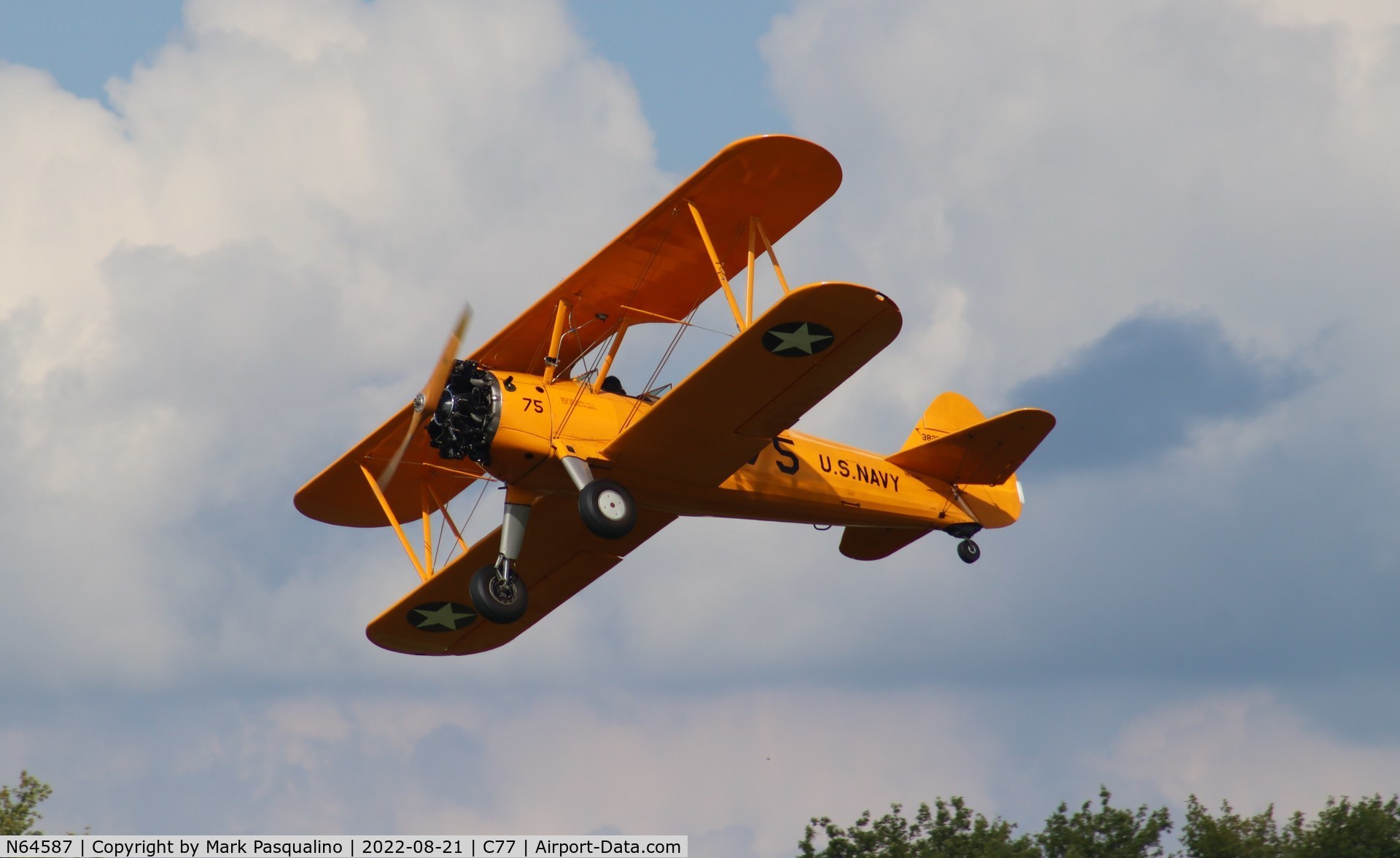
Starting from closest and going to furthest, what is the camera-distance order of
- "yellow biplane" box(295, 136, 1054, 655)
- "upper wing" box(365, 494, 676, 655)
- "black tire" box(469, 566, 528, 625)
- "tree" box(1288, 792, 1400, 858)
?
"yellow biplane" box(295, 136, 1054, 655) → "black tire" box(469, 566, 528, 625) → "upper wing" box(365, 494, 676, 655) → "tree" box(1288, 792, 1400, 858)

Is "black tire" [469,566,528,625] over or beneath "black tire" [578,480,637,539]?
beneath

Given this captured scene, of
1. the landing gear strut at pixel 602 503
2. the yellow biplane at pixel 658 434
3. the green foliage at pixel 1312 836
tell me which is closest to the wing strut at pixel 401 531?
the yellow biplane at pixel 658 434

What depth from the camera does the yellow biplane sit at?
15133 mm

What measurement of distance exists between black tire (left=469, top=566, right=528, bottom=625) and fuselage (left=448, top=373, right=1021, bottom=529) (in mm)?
900

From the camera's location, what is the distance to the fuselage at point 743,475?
51.6ft

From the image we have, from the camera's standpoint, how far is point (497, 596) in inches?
633

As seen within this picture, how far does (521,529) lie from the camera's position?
652 inches

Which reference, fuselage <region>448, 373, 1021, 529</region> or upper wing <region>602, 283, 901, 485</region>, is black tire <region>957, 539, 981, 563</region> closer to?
fuselage <region>448, 373, 1021, 529</region>

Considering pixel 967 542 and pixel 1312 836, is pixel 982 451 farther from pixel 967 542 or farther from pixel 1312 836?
pixel 1312 836

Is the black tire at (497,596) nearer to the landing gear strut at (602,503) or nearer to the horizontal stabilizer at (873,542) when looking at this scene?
the landing gear strut at (602,503)

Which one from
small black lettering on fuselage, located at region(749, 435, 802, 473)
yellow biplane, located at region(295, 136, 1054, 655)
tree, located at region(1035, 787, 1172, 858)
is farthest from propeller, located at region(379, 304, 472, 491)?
tree, located at region(1035, 787, 1172, 858)

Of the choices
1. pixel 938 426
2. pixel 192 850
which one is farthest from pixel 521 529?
pixel 938 426

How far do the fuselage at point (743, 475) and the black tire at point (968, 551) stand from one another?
0.84 feet

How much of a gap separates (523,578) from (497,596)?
2.99 m
